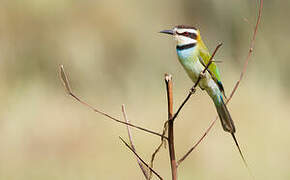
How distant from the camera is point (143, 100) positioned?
5.48 m

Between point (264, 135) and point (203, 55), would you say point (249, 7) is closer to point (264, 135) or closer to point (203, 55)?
point (264, 135)

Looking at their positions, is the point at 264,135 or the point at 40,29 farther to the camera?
the point at 40,29

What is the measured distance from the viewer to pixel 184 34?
7.18ft

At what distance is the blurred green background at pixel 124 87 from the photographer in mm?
4312

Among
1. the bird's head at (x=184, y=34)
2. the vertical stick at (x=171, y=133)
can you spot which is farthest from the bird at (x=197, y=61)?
the vertical stick at (x=171, y=133)

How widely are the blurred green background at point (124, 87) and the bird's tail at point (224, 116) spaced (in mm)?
1966

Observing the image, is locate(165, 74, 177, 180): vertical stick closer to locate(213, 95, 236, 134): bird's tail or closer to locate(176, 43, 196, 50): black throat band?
locate(213, 95, 236, 134): bird's tail

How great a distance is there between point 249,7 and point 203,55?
3749mm

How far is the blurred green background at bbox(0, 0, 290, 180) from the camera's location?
431cm

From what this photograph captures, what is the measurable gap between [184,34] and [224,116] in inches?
15.6

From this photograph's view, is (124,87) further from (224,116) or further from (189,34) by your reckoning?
(224,116)

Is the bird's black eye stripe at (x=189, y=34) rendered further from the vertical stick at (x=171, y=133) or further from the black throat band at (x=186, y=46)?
the vertical stick at (x=171, y=133)

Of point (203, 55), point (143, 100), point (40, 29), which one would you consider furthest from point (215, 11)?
point (203, 55)

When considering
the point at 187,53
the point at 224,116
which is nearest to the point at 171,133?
the point at 224,116
